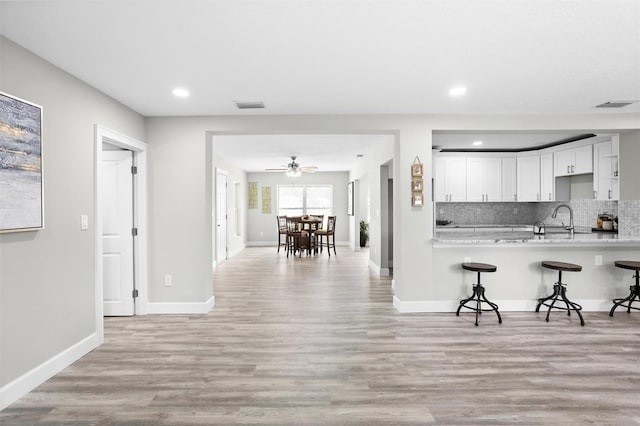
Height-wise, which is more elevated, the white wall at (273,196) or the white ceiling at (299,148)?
the white ceiling at (299,148)

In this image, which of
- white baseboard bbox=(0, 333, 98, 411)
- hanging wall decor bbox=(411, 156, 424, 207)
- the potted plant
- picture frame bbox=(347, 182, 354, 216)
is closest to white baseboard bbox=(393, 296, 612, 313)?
hanging wall decor bbox=(411, 156, 424, 207)

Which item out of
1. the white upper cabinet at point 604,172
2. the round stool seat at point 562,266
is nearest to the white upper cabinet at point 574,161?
the white upper cabinet at point 604,172

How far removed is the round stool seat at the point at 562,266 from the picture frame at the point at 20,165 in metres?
4.84

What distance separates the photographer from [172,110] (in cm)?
383

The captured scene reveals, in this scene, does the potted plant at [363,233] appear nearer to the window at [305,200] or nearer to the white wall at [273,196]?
the white wall at [273,196]

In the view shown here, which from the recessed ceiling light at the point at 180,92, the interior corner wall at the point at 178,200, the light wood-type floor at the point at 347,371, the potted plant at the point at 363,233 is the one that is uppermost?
the recessed ceiling light at the point at 180,92

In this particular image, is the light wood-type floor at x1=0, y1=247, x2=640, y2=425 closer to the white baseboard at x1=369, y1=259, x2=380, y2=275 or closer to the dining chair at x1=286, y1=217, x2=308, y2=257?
the white baseboard at x1=369, y1=259, x2=380, y2=275

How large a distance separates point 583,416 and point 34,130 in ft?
13.2

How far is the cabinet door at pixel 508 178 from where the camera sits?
21.7 ft

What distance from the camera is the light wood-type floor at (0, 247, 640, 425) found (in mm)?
2105

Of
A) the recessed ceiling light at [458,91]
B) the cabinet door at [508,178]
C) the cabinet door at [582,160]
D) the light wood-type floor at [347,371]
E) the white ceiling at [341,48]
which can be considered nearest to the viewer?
the white ceiling at [341,48]

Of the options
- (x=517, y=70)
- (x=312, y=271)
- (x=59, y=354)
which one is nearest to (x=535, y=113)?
(x=517, y=70)

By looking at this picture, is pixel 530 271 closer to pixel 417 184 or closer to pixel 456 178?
pixel 417 184

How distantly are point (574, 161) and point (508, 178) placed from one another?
117 cm
